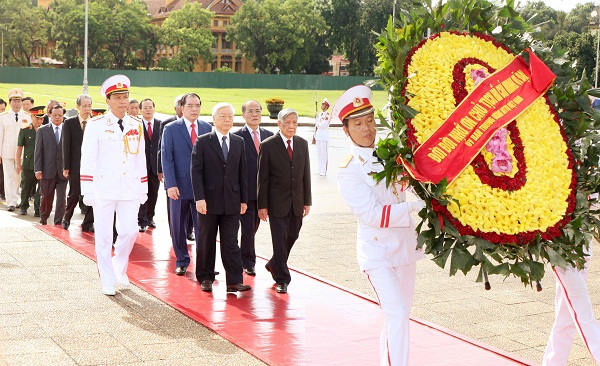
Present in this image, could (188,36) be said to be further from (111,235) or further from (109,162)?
(111,235)

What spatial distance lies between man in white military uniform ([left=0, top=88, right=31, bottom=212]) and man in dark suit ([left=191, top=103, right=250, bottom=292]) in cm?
702

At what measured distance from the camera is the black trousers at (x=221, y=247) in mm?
8664

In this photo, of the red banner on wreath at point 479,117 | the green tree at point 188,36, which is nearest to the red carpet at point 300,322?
the red banner on wreath at point 479,117

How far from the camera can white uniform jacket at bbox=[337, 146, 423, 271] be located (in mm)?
5168

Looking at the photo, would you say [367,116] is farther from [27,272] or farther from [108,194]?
[27,272]

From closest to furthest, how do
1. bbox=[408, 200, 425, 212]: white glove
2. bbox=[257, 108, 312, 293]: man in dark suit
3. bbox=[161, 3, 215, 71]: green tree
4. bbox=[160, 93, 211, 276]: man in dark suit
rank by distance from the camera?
1. bbox=[408, 200, 425, 212]: white glove
2. bbox=[257, 108, 312, 293]: man in dark suit
3. bbox=[160, 93, 211, 276]: man in dark suit
4. bbox=[161, 3, 215, 71]: green tree

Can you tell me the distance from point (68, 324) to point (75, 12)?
8880cm

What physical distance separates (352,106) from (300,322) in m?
2.80

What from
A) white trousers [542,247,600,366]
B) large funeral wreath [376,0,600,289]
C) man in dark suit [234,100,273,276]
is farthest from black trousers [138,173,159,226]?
large funeral wreath [376,0,600,289]

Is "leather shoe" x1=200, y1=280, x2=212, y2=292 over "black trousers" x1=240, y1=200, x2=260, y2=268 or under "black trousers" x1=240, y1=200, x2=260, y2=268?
under

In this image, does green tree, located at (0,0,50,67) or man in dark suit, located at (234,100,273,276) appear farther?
green tree, located at (0,0,50,67)

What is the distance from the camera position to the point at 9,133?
49.5ft

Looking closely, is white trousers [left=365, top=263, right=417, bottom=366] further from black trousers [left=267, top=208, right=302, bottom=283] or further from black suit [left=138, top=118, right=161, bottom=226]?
black suit [left=138, top=118, right=161, bottom=226]

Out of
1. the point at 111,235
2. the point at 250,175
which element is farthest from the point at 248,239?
the point at 111,235
